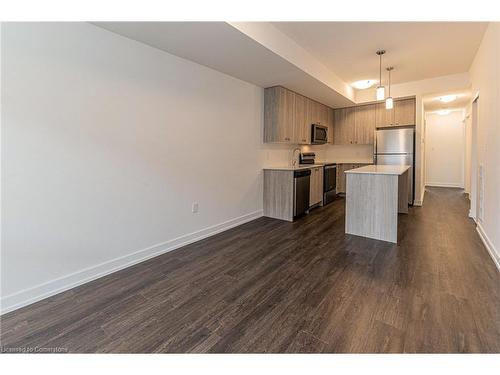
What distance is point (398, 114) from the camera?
5.77 meters

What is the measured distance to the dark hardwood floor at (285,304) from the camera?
157cm

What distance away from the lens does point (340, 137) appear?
670cm

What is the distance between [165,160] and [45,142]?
115 cm

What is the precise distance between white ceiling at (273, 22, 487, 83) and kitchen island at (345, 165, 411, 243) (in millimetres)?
1759

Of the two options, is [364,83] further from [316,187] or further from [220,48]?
[220,48]

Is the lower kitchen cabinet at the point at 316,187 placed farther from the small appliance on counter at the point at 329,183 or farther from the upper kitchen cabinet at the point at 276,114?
the upper kitchen cabinet at the point at 276,114

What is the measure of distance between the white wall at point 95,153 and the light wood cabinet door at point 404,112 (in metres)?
4.31

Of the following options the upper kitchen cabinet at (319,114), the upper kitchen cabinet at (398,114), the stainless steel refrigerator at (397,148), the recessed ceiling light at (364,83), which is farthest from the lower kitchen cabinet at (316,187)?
the upper kitchen cabinet at (398,114)

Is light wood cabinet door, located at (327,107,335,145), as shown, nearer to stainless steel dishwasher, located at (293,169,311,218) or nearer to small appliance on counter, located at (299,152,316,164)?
small appliance on counter, located at (299,152,316,164)

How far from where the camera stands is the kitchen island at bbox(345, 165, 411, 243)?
129 inches

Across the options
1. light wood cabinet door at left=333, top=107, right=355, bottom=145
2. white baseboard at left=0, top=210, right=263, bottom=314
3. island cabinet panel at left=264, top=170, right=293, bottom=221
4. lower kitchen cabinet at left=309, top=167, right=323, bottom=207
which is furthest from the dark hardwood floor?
light wood cabinet door at left=333, top=107, right=355, bottom=145

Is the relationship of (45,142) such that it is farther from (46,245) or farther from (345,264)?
(345,264)

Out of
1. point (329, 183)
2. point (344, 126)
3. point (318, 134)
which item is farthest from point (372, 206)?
point (344, 126)
